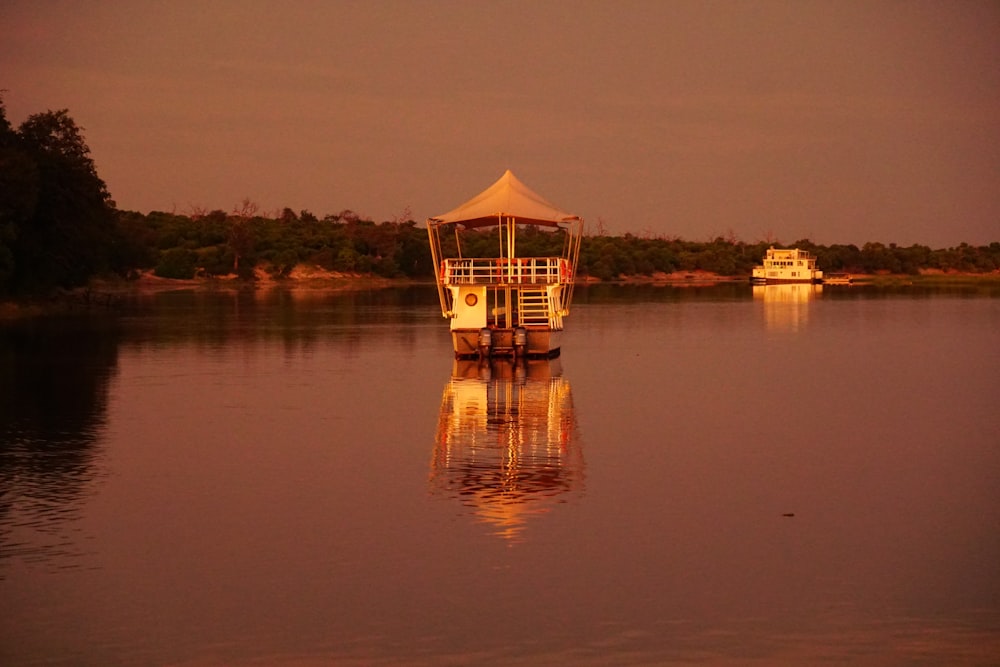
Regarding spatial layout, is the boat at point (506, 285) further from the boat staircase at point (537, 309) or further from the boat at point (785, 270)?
the boat at point (785, 270)

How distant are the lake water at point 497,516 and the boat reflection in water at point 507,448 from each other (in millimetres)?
107

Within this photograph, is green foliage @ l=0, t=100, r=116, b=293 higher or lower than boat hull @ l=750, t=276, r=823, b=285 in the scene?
higher

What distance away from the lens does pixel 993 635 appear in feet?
44.6

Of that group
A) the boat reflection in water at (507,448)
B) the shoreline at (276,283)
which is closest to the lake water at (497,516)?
the boat reflection in water at (507,448)

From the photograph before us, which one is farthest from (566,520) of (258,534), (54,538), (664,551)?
(54,538)

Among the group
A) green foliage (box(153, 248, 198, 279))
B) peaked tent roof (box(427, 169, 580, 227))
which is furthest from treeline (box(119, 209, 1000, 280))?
peaked tent roof (box(427, 169, 580, 227))

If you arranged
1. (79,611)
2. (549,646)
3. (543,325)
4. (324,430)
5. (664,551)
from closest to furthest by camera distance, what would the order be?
(549,646) < (79,611) < (664,551) < (324,430) < (543,325)

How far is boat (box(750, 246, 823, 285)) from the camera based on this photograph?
155 metres

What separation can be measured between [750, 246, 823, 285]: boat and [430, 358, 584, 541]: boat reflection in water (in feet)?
392

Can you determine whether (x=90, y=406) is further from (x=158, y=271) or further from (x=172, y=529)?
(x=158, y=271)

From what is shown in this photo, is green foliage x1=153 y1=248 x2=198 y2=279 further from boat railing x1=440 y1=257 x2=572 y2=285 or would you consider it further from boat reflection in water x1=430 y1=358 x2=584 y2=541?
boat reflection in water x1=430 y1=358 x2=584 y2=541

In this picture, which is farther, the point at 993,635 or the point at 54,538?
the point at 54,538

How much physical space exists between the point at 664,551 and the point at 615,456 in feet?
24.4

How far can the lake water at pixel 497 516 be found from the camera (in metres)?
13.6
